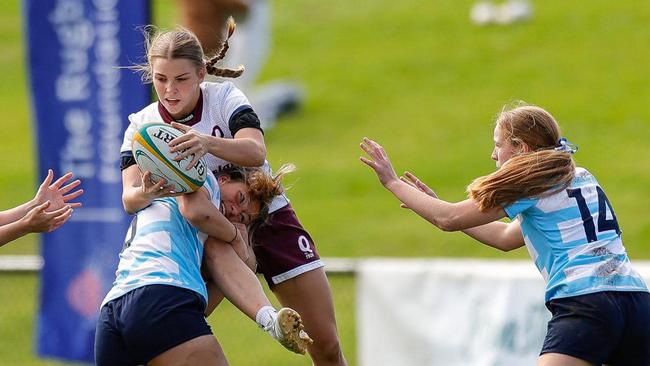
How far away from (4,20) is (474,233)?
17.6m

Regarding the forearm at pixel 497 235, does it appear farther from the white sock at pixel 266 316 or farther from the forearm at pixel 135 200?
the forearm at pixel 135 200

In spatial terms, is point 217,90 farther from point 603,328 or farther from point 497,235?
point 603,328

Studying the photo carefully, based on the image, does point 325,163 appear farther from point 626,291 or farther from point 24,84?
point 626,291

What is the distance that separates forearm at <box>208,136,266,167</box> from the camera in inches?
193

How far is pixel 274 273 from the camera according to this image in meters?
5.72

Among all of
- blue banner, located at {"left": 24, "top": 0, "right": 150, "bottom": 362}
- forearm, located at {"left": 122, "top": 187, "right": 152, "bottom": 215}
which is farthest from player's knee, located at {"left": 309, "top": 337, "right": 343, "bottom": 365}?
blue banner, located at {"left": 24, "top": 0, "right": 150, "bottom": 362}

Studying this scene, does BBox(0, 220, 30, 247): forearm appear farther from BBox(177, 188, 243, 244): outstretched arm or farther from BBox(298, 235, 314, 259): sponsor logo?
BBox(298, 235, 314, 259): sponsor logo

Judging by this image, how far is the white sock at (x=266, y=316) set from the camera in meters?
4.92

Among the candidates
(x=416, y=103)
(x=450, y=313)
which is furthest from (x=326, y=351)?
(x=416, y=103)

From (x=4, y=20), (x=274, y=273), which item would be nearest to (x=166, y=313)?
(x=274, y=273)

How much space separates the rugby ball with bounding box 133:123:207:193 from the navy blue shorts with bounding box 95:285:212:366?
0.41 metres

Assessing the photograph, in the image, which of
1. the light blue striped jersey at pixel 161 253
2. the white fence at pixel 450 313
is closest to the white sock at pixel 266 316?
the light blue striped jersey at pixel 161 253

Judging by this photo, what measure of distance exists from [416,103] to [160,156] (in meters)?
12.9

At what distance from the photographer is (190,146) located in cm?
480
